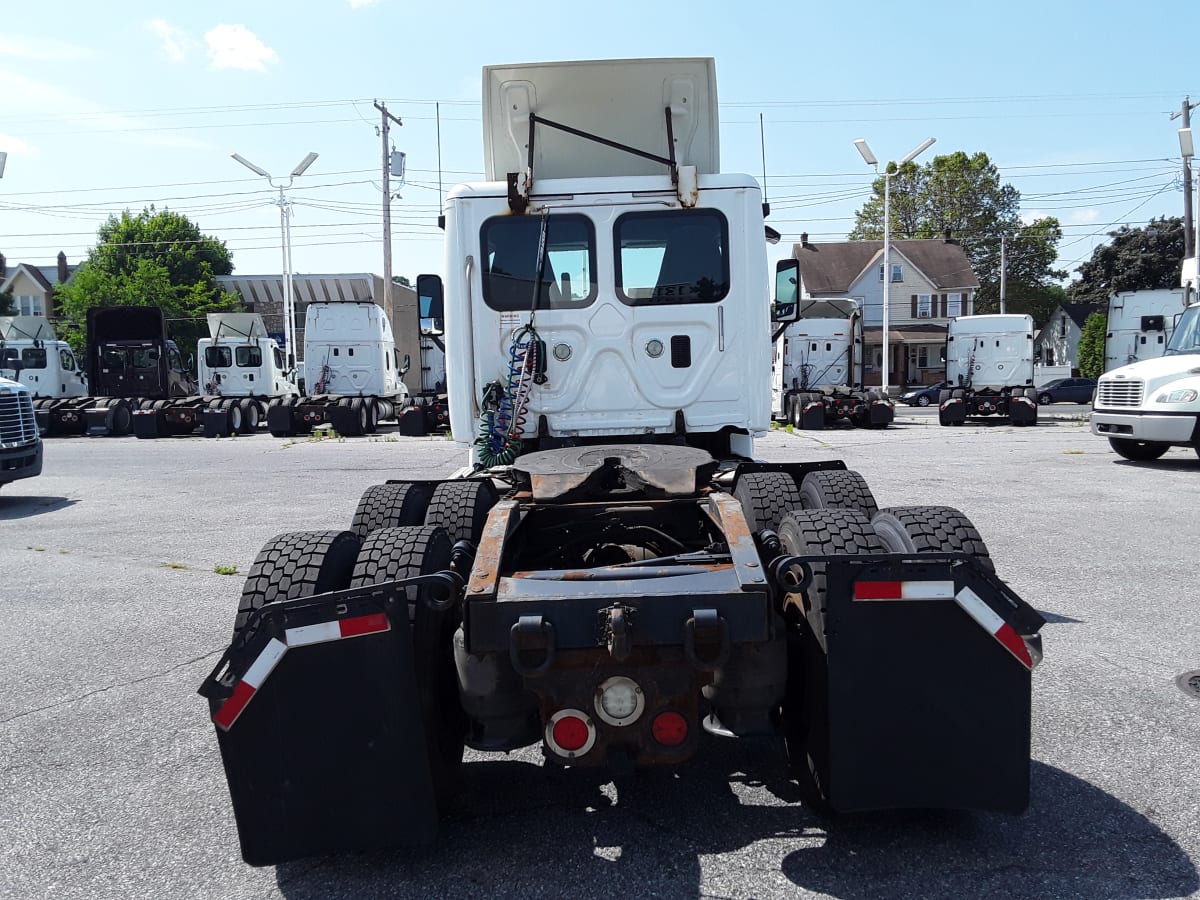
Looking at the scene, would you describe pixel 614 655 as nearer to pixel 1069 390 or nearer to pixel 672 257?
pixel 672 257

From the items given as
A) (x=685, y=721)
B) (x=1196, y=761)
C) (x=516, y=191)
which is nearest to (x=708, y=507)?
(x=685, y=721)

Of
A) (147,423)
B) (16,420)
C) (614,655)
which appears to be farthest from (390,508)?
(147,423)

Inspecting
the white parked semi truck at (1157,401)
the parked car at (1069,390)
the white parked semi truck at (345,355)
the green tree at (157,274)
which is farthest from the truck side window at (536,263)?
the green tree at (157,274)

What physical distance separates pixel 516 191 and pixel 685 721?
3.70 meters

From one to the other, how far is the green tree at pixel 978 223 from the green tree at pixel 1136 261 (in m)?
7.26

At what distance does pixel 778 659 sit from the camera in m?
2.96

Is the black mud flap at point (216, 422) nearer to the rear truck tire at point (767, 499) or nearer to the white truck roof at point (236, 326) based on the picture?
the white truck roof at point (236, 326)

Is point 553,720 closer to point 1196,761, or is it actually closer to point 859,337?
point 1196,761

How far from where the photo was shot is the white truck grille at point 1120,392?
1398 cm

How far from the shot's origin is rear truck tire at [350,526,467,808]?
2941mm

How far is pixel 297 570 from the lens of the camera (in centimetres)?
312

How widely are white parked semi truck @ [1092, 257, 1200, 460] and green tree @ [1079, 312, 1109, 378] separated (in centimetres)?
3070

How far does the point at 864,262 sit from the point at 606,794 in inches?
2273

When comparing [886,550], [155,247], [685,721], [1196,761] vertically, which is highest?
[155,247]
